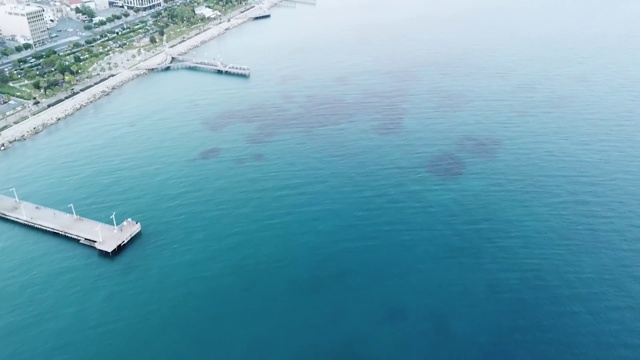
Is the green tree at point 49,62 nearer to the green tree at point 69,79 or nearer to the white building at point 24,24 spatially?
the green tree at point 69,79

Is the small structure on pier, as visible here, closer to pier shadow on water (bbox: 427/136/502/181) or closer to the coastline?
the coastline

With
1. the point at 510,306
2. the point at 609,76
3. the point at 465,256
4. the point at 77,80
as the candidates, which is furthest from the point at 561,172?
the point at 77,80

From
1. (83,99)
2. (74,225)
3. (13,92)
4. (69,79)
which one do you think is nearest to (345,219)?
(74,225)

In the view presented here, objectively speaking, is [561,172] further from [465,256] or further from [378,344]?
[378,344]

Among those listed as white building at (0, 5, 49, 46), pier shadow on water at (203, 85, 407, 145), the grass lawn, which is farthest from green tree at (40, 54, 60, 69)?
pier shadow on water at (203, 85, 407, 145)

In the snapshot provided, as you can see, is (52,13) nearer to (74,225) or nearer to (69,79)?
(69,79)

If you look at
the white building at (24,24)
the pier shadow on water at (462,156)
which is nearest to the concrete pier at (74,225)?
the pier shadow on water at (462,156)
